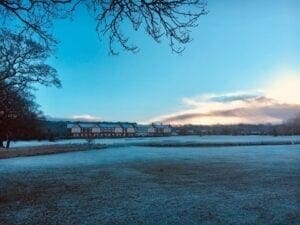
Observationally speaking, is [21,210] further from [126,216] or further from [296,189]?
[296,189]

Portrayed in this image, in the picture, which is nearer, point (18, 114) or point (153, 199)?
point (153, 199)

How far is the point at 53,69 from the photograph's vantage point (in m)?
37.6

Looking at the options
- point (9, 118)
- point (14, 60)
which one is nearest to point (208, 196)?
point (14, 60)

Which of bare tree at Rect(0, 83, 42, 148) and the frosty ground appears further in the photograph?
bare tree at Rect(0, 83, 42, 148)

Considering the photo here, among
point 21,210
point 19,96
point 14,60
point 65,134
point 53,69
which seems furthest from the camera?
point 65,134

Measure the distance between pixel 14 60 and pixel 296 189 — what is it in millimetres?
25466

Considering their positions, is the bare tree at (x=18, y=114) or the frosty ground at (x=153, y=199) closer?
the frosty ground at (x=153, y=199)

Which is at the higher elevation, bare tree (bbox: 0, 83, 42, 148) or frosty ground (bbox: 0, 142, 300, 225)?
bare tree (bbox: 0, 83, 42, 148)

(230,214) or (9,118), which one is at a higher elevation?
(9,118)

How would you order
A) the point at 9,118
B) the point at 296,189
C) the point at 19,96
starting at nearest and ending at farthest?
the point at 296,189 < the point at 19,96 < the point at 9,118

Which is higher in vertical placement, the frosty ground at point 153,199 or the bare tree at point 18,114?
the bare tree at point 18,114

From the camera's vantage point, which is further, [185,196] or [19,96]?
[19,96]

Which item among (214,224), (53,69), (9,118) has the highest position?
(53,69)

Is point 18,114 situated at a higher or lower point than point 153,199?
higher
